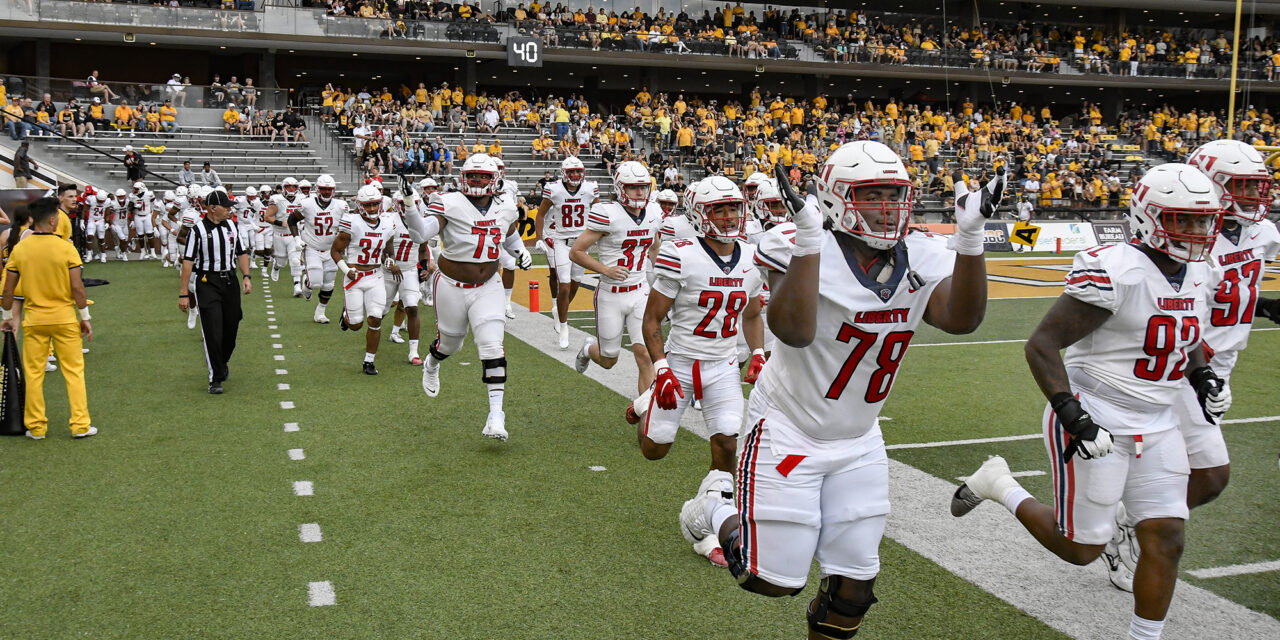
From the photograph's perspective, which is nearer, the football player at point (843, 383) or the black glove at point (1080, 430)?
the football player at point (843, 383)

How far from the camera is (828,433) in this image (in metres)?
3.77

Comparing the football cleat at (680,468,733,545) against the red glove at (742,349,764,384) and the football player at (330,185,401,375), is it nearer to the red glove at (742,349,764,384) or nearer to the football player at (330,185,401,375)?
the red glove at (742,349,764,384)

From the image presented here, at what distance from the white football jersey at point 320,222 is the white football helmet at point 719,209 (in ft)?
32.2

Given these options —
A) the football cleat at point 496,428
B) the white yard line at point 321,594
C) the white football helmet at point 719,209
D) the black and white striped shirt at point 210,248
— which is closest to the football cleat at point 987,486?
the white football helmet at point 719,209

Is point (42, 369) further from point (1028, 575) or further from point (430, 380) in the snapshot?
point (1028, 575)

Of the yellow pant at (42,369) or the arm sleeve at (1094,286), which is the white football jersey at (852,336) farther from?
the yellow pant at (42,369)

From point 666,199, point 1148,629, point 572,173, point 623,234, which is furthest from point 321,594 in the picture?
point 572,173

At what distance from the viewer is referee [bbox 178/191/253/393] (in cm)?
978

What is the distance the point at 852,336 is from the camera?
143 inches

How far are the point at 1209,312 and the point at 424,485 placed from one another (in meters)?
4.73

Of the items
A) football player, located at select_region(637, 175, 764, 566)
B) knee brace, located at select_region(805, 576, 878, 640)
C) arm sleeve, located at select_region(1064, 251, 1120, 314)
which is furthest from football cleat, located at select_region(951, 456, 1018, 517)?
football player, located at select_region(637, 175, 764, 566)

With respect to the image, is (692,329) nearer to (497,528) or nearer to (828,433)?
(497,528)

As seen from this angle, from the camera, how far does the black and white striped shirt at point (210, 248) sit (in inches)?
385

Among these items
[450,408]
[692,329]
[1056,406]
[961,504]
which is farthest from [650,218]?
[1056,406]
